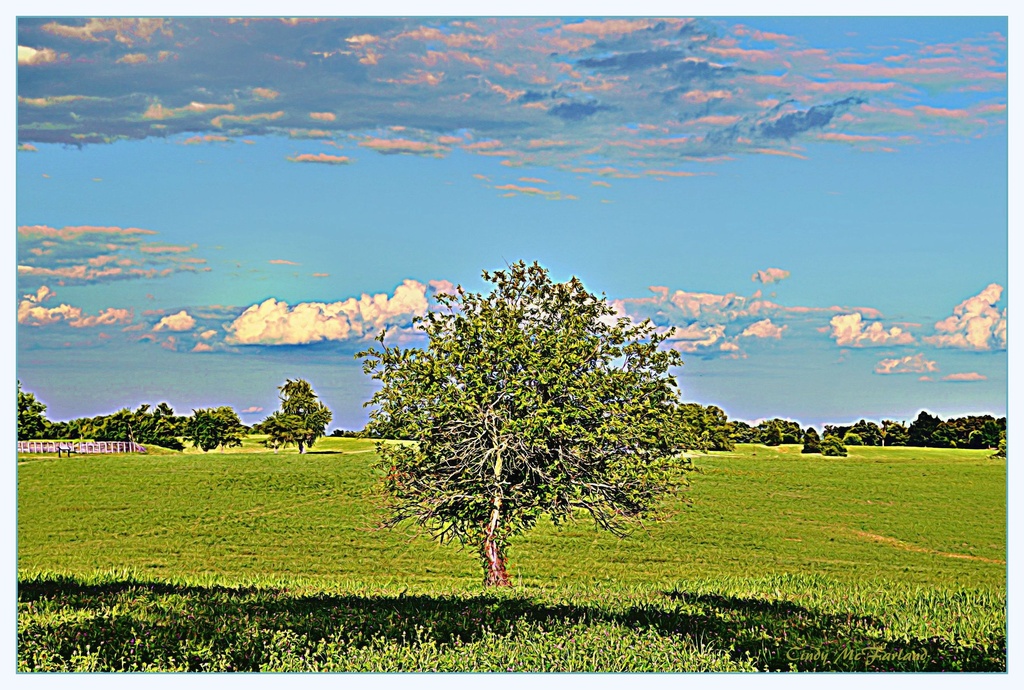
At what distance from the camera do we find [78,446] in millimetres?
25109

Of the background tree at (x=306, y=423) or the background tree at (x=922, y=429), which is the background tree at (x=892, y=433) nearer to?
the background tree at (x=922, y=429)

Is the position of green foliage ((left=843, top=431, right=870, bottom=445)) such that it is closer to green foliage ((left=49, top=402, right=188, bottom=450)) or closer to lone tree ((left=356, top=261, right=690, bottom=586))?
lone tree ((left=356, top=261, right=690, bottom=586))

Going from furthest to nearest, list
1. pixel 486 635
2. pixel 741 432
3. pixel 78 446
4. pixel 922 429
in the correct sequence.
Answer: pixel 741 432 < pixel 78 446 < pixel 922 429 < pixel 486 635

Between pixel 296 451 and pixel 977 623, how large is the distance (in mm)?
35351

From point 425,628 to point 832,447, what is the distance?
88.4ft

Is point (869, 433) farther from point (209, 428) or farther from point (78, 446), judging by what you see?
point (209, 428)

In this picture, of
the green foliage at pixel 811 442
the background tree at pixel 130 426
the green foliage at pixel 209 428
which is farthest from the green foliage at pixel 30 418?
the green foliage at pixel 811 442

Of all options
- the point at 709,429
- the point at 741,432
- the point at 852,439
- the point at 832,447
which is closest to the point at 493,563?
the point at 709,429

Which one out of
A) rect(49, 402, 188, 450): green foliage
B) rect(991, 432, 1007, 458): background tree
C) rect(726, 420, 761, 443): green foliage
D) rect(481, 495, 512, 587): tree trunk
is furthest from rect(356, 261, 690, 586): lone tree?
rect(49, 402, 188, 450): green foliage

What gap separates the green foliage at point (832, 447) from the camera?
31125 mm

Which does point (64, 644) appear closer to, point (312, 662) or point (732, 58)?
point (312, 662)

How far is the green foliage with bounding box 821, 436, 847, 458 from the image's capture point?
102 ft

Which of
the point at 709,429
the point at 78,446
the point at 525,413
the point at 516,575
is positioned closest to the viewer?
the point at 525,413
